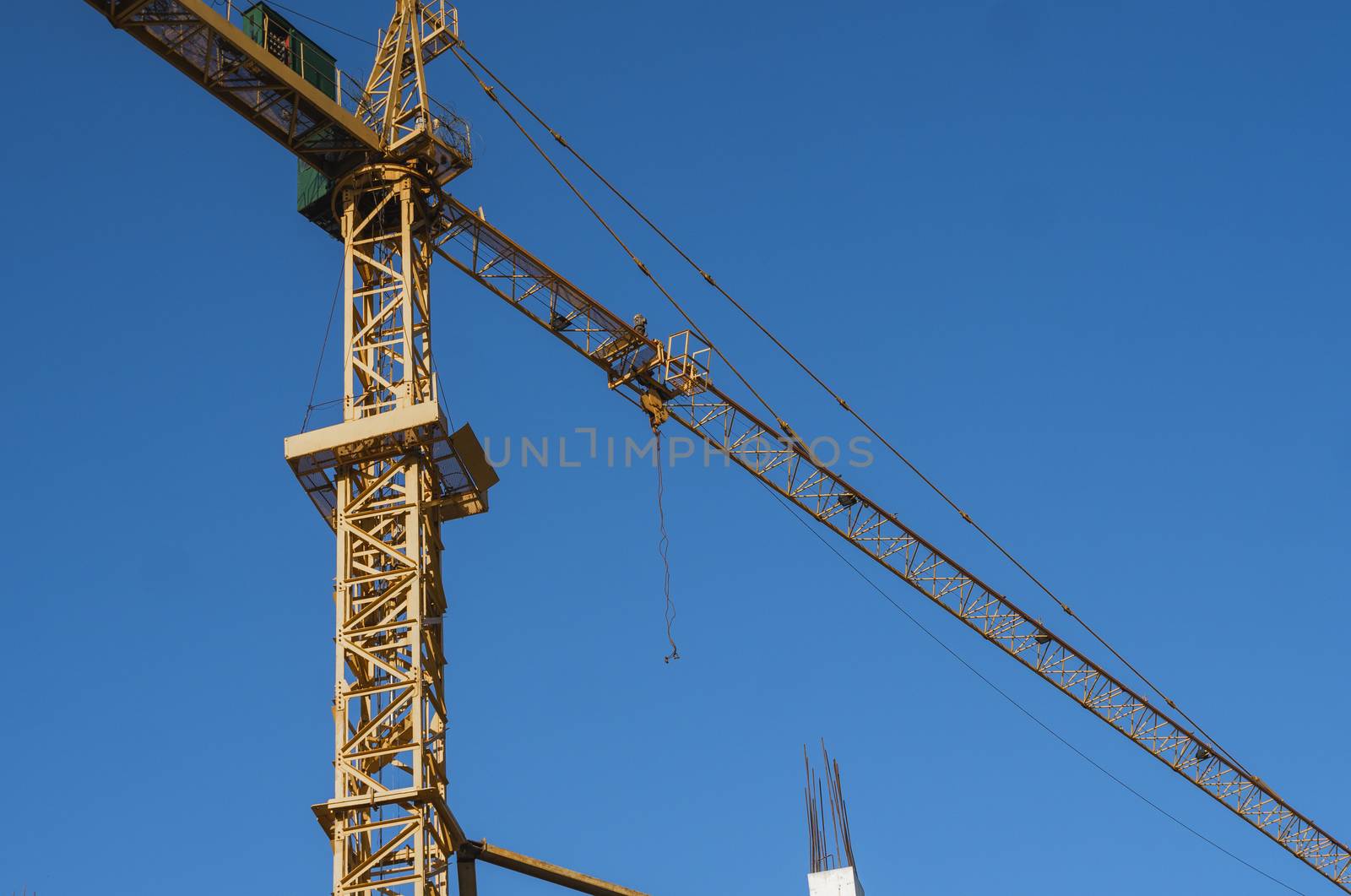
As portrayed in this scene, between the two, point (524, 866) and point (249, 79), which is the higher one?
point (249, 79)

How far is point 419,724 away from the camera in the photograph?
36750 millimetres

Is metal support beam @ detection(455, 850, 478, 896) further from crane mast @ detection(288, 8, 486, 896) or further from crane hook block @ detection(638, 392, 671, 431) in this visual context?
crane hook block @ detection(638, 392, 671, 431)

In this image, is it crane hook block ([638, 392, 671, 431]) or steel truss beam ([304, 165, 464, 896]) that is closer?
steel truss beam ([304, 165, 464, 896])

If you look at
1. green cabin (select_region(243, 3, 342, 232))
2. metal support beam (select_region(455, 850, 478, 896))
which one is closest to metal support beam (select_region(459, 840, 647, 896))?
metal support beam (select_region(455, 850, 478, 896))

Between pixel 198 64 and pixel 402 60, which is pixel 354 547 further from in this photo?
pixel 402 60

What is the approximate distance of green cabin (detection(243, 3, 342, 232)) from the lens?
139ft

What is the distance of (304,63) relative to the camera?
43.3 m

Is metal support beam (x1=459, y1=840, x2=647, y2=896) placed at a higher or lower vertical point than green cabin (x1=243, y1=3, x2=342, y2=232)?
lower

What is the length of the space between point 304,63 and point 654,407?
17.6 meters

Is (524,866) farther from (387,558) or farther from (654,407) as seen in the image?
(654,407)

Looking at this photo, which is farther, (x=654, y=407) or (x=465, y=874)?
(x=654, y=407)

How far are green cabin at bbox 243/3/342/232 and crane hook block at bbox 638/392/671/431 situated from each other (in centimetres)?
1472

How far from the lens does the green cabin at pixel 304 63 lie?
139 feet

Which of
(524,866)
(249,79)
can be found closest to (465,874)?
(524,866)
